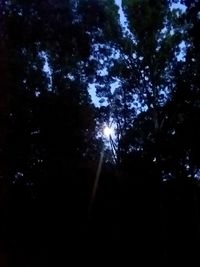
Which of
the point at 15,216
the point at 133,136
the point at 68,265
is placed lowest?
the point at 68,265

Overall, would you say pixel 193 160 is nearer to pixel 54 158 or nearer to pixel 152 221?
pixel 152 221

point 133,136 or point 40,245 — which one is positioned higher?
point 133,136

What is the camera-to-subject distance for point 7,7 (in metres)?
14.3

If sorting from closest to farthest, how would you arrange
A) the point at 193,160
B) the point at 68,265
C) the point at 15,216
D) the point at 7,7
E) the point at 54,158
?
the point at 7,7
the point at 68,265
the point at 15,216
the point at 54,158
the point at 193,160

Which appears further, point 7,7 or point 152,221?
point 152,221

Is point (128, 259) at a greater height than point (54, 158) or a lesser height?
lesser

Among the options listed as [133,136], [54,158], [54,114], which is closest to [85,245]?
[54,158]

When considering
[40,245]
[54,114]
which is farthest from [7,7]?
[40,245]

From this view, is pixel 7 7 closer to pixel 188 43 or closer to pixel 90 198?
pixel 90 198

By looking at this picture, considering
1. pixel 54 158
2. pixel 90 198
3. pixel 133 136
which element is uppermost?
pixel 133 136

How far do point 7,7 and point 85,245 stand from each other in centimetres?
1089

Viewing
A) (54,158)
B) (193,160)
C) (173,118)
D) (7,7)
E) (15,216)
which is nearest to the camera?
(7,7)

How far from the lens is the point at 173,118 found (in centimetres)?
2422

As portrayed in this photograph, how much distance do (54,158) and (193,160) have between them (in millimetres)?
8035
